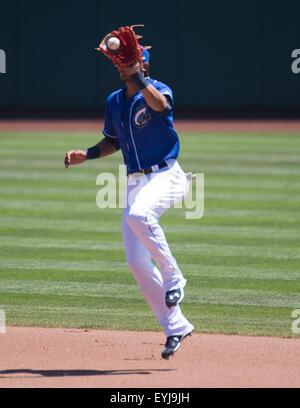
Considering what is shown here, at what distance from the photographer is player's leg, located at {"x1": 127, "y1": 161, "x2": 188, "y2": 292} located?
16.2 ft

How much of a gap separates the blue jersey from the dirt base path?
126cm

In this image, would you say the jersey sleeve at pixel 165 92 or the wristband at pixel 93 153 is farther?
the wristband at pixel 93 153

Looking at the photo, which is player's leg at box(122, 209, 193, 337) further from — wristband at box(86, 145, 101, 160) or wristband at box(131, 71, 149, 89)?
wristband at box(131, 71, 149, 89)

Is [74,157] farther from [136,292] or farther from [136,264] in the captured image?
[136,292]

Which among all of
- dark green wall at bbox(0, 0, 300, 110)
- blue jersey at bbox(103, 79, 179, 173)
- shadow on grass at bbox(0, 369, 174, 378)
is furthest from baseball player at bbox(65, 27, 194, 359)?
dark green wall at bbox(0, 0, 300, 110)

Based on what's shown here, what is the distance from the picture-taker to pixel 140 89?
489cm

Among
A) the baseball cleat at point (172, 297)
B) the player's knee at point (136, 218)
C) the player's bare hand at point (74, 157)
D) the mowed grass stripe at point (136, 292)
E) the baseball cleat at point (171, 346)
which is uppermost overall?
the player's bare hand at point (74, 157)

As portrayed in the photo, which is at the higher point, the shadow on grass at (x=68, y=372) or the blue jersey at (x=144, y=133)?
the blue jersey at (x=144, y=133)

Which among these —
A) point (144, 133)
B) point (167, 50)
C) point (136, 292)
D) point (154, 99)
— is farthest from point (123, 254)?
point (167, 50)

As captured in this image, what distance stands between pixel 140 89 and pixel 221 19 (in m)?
23.6

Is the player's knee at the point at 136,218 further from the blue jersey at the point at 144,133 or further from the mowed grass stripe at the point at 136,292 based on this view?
the mowed grass stripe at the point at 136,292

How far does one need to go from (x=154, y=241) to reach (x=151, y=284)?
1.08 feet

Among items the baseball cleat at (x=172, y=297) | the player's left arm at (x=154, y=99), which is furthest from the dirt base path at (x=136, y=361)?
the player's left arm at (x=154, y=99)

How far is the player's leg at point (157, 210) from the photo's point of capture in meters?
4.93
